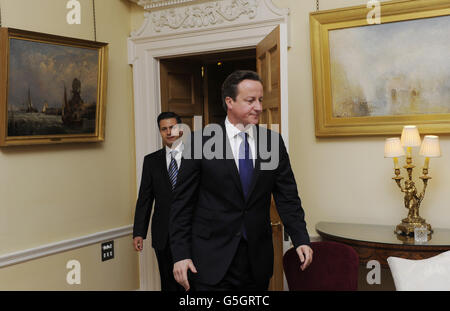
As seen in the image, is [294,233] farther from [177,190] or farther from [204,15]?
[204,15]

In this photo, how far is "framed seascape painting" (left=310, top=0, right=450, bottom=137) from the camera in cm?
342

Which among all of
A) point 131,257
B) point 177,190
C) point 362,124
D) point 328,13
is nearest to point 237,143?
point 177,190

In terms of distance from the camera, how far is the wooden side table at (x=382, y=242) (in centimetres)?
312

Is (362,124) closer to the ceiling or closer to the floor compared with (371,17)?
closer to the floor

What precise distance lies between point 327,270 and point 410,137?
43.3 inches

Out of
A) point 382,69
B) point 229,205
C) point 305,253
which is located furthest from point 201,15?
point 305,253

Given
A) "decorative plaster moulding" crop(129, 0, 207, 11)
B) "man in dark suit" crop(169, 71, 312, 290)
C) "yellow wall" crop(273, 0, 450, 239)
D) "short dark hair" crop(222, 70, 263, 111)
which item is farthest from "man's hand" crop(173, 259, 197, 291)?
"decorative plaster moulding" crop(129, 0, 207, 11)

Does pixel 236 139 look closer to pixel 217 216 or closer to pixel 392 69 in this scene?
pixel 217 216

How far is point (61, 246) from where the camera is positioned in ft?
12.8

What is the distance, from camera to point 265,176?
2561 millimetres

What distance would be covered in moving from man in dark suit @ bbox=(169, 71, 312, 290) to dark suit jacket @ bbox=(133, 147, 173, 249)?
3.56 ft

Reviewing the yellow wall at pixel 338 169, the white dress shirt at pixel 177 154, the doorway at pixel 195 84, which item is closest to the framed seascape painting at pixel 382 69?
the yellow wall at pixel 338 169

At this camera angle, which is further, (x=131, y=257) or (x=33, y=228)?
(x=131, y=257)

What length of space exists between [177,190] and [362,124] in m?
1.82
